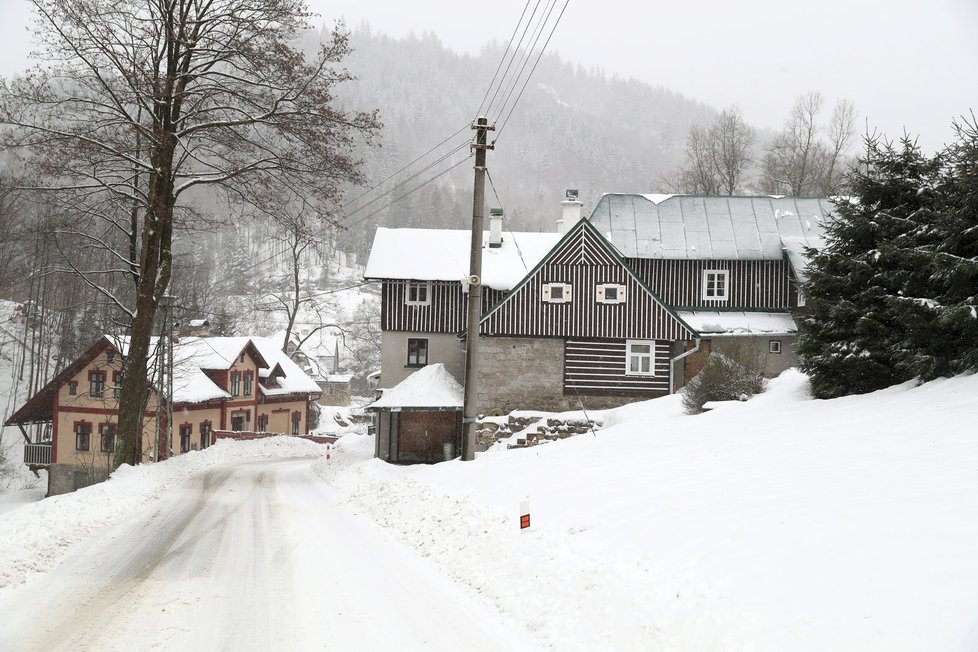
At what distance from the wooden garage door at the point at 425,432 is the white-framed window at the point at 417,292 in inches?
252

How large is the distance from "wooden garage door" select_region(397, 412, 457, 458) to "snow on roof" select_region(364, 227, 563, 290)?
277 inches

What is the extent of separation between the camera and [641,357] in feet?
99.3

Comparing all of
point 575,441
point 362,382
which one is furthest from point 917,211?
point 362,382

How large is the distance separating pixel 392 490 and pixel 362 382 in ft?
247

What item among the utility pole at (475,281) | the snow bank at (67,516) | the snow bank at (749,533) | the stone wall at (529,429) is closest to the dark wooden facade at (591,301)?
the stone wall at (529,429)

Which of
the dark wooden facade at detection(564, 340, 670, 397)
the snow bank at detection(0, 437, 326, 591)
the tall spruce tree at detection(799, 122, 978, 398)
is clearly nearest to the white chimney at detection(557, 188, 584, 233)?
the dark wooden facade at detection(564, 340, 670, 397)

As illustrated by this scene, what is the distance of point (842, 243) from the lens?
55.8 ft

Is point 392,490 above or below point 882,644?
below

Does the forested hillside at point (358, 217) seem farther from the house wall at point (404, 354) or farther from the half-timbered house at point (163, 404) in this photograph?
the house wall at point (404, 354)

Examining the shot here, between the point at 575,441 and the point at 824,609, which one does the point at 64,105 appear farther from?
the point at 824,609

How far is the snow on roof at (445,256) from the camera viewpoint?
34.3 metres

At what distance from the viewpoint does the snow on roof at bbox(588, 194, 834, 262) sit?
35594mm

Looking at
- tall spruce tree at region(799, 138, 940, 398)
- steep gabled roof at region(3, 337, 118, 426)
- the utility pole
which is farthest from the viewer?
steep gabled roof at region(3, 337, 118, 426)

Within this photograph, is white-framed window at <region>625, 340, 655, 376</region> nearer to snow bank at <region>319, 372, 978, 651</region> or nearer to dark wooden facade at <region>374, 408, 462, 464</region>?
dark wooden facade at <region>374, 408, 462, 464</region>
